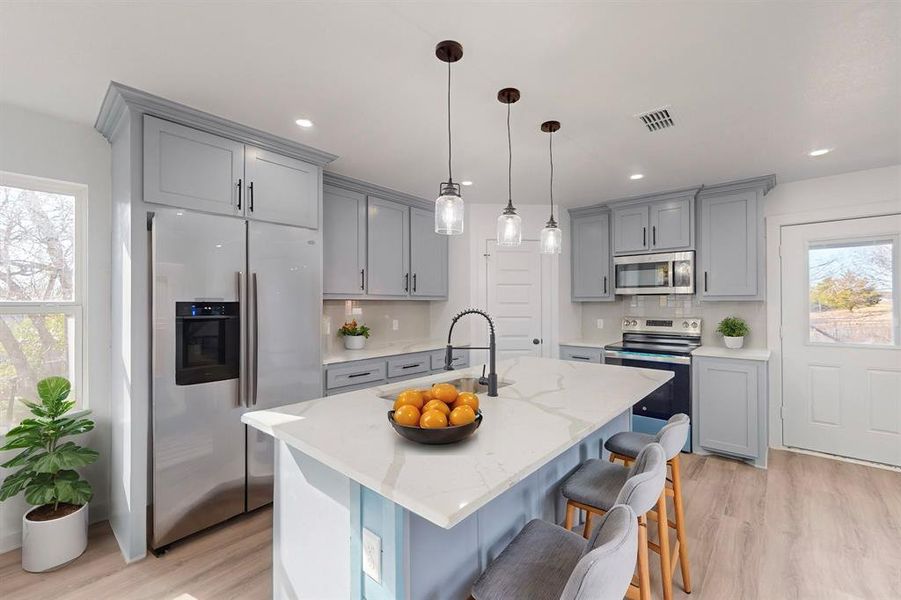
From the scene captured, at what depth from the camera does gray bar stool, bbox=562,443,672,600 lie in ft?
3.96

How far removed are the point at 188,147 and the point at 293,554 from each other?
221cm

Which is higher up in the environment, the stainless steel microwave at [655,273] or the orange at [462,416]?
the stainless steel microwave at [655,273]

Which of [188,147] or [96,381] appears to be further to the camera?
[96,381]

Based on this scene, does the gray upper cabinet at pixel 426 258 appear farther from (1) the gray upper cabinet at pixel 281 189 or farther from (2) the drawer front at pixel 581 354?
(2) the drawer front at pixel 581 354

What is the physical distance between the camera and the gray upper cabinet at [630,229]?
4152 millimetres

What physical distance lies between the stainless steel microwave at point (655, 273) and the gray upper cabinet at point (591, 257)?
14 centimetres

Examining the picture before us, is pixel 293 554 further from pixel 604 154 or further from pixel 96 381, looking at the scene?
pixel 604 154

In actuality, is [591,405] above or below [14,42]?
below

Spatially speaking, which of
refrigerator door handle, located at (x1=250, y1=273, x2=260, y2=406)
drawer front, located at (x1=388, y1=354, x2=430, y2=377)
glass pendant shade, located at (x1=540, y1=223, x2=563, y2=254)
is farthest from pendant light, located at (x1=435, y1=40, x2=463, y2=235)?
drawer front, located at (x1=388, y1=354, x2=430, y2=377)

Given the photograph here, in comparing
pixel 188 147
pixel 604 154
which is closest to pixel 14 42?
pixel 188 147

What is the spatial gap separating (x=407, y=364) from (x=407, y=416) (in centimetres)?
242

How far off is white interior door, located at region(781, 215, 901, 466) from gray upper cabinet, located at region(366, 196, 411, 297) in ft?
11.8

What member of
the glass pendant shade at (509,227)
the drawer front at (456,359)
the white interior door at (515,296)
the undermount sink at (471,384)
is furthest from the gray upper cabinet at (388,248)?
the glass pendant shade at (509,227)

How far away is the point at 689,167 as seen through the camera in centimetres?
327
